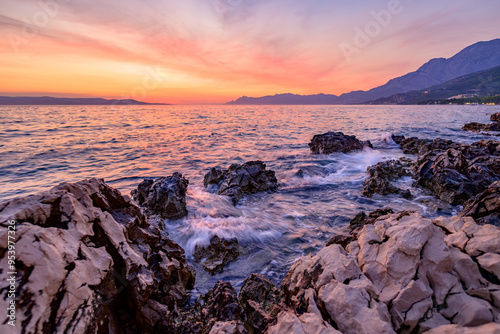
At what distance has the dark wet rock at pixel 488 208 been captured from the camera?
651cm

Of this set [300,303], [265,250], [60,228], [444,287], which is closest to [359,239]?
[444,287]

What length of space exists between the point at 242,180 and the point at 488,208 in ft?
35.4

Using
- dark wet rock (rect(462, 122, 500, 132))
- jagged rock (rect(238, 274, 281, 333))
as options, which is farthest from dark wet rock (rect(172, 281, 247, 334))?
dark wet rock (rect(462, 122, 500, 132))

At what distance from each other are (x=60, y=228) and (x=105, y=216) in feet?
2.91

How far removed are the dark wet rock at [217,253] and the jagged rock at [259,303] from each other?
2.11 metres

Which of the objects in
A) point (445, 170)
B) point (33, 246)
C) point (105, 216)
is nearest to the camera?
point (33, 246)

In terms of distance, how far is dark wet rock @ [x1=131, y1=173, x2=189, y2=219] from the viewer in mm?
10438

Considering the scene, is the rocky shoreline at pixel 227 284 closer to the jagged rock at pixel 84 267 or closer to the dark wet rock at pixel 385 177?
the jagged rock at pixel 84 267

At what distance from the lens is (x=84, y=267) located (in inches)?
133

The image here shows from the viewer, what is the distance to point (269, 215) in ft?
36.8

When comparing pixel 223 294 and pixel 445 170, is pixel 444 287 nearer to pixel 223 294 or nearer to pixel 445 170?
pixel 223 294

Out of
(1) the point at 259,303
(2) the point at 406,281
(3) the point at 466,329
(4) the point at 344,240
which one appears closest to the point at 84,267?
(1) the point at 259,303

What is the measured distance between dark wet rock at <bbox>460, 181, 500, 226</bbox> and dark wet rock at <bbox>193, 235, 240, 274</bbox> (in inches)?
312

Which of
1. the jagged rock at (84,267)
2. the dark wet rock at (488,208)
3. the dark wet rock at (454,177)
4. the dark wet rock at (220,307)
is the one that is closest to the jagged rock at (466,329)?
the dark wet rock at (220,307)
